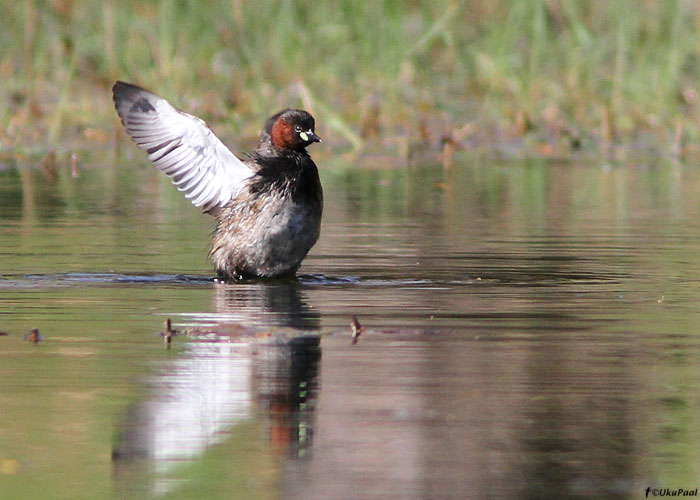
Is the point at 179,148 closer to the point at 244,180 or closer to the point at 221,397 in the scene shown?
the point at 244,180

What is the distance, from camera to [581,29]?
18.8 metres

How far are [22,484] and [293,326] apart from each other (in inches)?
103

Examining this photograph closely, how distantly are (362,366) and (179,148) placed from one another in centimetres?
355

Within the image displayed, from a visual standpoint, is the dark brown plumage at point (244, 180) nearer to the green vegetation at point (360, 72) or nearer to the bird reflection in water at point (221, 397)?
the bird reflection in water at point (221, 397)

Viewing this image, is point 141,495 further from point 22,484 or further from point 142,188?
point 142,188

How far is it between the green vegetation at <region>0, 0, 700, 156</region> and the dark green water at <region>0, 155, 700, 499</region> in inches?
246

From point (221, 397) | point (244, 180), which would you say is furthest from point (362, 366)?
point (244, 180)

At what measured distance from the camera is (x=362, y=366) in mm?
6199

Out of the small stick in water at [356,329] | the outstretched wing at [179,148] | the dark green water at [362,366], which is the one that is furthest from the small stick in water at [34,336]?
the outstretched wing at [179,148]

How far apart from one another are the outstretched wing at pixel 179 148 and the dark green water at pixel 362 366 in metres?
0.48

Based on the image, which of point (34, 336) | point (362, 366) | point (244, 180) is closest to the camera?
point (362, 366)

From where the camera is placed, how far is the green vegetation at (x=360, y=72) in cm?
1789

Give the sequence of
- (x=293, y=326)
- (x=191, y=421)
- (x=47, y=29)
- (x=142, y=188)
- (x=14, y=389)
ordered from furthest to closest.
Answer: (x=47, y=29)
(x=142, y=188)
(x=293, y=326)
(x=14, y=389)
(x=191, y=421)

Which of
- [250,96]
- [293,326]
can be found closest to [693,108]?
[250,96]
